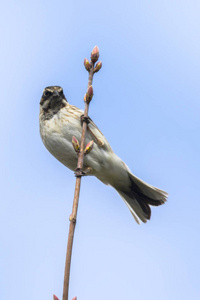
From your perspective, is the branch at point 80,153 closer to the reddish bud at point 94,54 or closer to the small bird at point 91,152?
the reddish bud at point 94,54

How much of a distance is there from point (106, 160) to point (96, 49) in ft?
10.9

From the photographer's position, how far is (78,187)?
2.96m

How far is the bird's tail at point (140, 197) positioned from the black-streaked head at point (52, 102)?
1667 mm

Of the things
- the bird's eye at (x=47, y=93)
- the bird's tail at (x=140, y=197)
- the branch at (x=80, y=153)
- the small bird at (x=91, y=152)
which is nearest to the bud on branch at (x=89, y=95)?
the branch at (x=80, y=153)

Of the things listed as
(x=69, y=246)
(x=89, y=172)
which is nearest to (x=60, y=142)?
(x=89, y=172)

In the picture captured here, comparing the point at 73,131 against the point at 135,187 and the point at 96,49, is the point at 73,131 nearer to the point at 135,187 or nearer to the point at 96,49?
the point at 135,187

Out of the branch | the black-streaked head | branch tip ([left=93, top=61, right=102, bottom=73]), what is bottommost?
the branch

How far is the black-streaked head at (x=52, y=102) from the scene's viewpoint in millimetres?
7109

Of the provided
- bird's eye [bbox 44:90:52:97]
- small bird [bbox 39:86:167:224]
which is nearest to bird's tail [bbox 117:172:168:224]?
small bird [bbox 39:86:167:224]

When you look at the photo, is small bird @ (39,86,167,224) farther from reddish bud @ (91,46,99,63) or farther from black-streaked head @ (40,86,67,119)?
reddish bud @ (91,46,99,63)

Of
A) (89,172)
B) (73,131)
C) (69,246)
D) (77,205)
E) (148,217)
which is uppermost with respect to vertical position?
(73,131)

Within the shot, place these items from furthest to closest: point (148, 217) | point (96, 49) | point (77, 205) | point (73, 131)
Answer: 1. point (148, 217)
2. point (73, 131)
3. point (96, 49)
4. point (77, 205)

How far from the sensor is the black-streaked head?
7.11 m

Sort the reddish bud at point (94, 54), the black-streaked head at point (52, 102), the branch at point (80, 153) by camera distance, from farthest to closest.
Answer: the black-streaked head at point (52, 102), the reddish bud at point (94, 54), the branch at point (80, 153)
